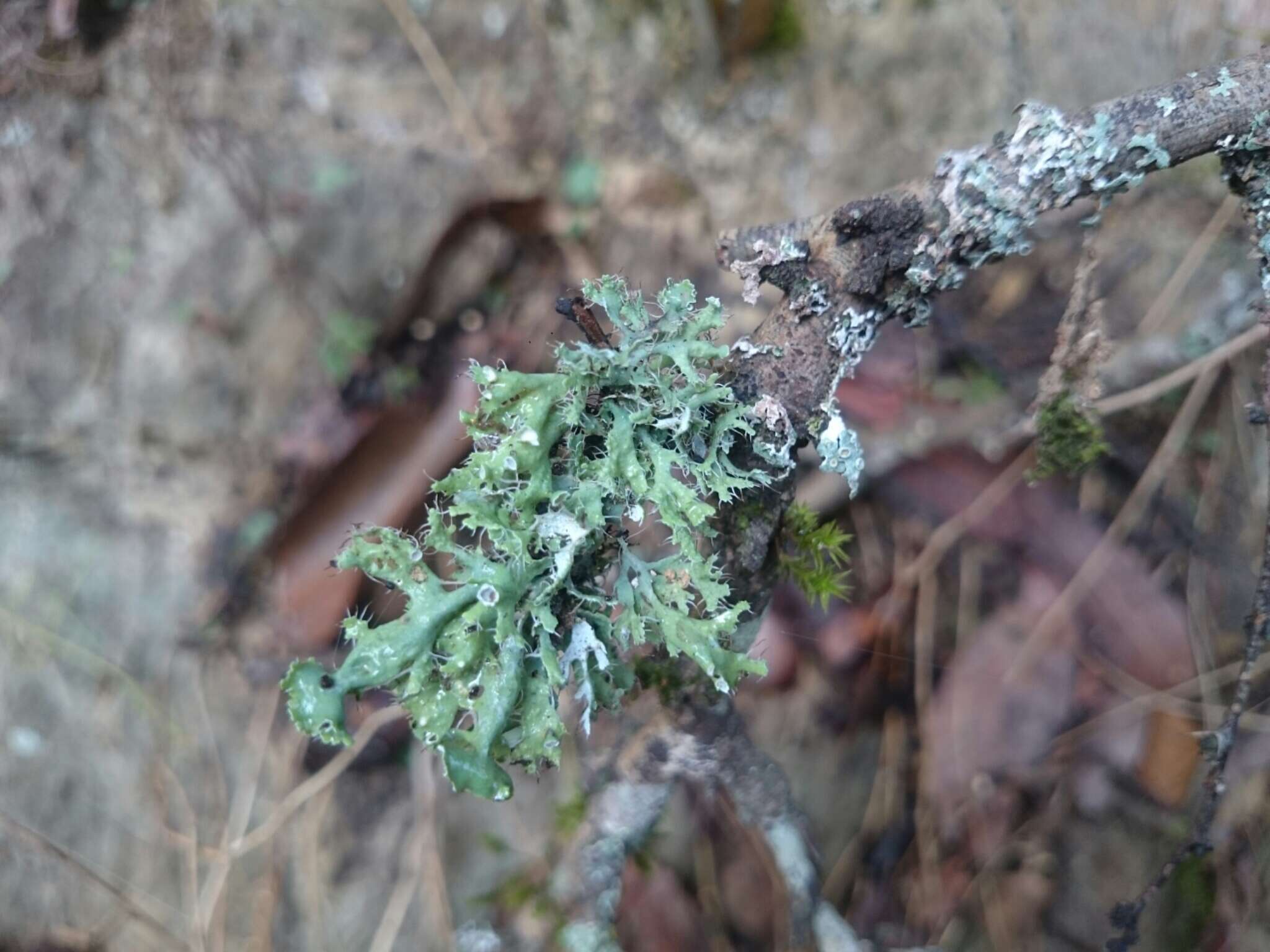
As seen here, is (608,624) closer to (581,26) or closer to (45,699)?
(581,26)

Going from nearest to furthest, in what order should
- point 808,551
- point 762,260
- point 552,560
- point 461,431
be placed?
point 552,560
point 762,260
point 808,551
point 461,431

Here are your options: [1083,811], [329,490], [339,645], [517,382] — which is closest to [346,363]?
[329,490]

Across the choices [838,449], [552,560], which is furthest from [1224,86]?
[552,560]

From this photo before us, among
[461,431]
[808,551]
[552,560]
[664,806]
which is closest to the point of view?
[552,560]

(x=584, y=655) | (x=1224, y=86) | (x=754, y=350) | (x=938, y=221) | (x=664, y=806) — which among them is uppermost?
(x=1224, y=86)

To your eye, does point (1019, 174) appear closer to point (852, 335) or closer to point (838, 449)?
point (852, 335)
